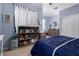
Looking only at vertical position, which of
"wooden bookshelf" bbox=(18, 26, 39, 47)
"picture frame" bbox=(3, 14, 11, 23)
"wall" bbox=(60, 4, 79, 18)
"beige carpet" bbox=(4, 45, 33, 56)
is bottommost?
"beige carpet" bbox=(4, 45, 33, 56)

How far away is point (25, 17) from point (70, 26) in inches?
24.9

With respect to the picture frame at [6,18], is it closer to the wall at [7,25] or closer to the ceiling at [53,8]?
the wall at [7,25]

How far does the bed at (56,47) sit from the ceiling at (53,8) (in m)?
0.35

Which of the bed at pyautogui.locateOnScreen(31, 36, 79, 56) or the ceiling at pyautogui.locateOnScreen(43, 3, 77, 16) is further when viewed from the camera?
the ceiling at pyautogui.locateOnScreen(43, 3, 77, 16)

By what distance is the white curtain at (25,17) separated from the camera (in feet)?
4.72

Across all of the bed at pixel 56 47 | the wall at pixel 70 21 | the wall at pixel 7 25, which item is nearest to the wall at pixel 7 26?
the wall at pixel 7 25

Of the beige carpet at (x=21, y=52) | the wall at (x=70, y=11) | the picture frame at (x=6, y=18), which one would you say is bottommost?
the beige carpet at (x=21, y=52)

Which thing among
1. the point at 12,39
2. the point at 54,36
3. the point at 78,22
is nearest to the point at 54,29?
the point at 54,36

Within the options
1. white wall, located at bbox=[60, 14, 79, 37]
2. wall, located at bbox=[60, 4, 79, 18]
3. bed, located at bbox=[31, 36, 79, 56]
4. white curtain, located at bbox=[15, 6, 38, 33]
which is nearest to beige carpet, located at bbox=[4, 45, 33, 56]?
bed, located at bbox=[31, 36, 79, 56]

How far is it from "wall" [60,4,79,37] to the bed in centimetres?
8

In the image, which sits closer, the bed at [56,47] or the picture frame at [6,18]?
the bed at [56,47]

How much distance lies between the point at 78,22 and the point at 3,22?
3.29 ft

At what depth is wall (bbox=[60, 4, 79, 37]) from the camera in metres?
1.39

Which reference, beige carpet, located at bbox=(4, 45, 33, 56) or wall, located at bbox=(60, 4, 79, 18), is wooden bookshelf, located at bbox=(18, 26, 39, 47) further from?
wall, located at bbox=(60, 4, 79, 18)
